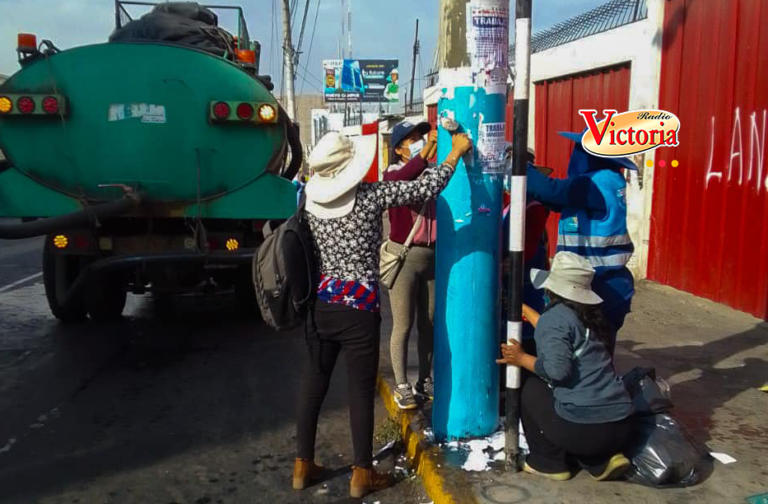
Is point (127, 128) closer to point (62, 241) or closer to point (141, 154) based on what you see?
point (141, 154)

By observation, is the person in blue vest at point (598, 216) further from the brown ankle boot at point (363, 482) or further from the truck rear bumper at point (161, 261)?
the truck rear bumper at point (161, 261)

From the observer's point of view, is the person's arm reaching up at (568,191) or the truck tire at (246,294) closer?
the person's arm reaching up at (568,191)

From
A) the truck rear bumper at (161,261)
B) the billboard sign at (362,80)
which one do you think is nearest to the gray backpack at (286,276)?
the truck rear bumper at (161,261)

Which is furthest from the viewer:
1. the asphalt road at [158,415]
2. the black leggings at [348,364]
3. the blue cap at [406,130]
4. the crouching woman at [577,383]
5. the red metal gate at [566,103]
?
the red metal gate at [566,103]

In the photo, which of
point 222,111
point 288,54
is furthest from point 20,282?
point 288,54

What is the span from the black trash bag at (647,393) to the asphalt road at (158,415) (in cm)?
120

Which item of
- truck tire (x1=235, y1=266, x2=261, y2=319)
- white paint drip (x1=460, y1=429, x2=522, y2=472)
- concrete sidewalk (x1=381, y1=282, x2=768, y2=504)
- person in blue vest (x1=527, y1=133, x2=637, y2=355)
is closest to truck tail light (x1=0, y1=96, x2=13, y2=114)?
truck tire (x1=235, y1=266, x2=261, y2=319)

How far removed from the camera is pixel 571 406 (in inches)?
128

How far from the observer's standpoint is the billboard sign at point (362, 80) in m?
55.4

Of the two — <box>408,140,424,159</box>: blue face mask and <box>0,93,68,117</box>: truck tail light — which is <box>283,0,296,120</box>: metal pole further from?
<box>408,140,424,159</box>: blue face mask

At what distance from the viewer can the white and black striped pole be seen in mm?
3230

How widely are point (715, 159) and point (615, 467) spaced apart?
15.8 feet

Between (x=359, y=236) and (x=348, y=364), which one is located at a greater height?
(x=359, y=236)

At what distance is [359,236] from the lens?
3.43 metres
